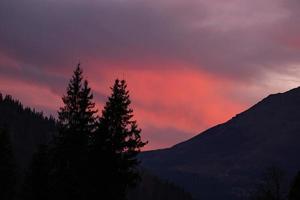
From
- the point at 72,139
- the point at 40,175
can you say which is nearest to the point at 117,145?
the point at 72,139

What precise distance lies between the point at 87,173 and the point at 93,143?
224cm

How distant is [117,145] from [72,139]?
4736mm

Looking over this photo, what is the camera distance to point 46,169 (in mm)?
63250

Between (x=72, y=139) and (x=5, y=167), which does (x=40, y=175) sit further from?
(x=72, y=139)

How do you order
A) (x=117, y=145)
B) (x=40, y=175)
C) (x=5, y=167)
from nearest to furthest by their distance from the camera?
(x=117, y=145), (x=40, y=175), (x=5, y=167)

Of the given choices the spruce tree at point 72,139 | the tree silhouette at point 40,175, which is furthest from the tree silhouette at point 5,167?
the spruce tree at point 72,139

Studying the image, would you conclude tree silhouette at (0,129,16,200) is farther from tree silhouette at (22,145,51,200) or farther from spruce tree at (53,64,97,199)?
spruce tree at (53,64,97,199)

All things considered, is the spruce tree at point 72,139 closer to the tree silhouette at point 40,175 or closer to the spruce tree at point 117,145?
the spruce tree at point 117,145

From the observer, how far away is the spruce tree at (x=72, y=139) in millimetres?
48562

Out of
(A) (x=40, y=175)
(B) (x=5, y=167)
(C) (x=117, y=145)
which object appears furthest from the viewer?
(B) (x=5, y=167)

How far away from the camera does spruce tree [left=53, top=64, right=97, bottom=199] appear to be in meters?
48.6

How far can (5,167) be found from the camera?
64.5 m

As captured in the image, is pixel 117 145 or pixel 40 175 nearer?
pixel 117 145

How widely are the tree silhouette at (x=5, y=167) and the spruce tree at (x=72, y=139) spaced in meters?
14.3
